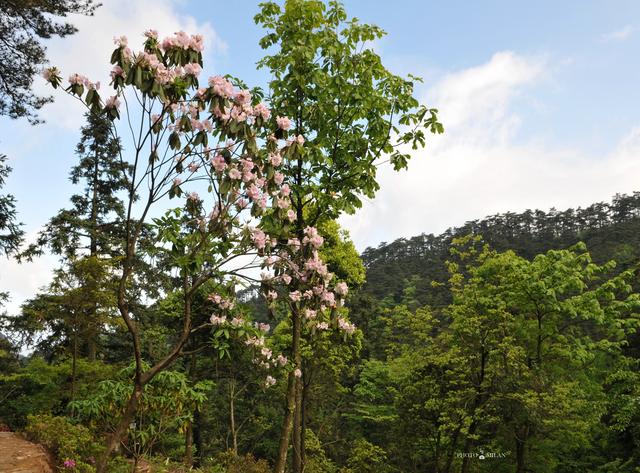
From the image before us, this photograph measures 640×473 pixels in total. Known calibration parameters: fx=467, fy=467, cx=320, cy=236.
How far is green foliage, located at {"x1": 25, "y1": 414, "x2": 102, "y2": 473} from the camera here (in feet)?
26.4

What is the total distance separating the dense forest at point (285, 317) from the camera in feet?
12.8

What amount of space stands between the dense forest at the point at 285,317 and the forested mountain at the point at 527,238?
12.5 metres

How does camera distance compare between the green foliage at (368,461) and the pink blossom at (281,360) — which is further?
the green foliage at (368,461)

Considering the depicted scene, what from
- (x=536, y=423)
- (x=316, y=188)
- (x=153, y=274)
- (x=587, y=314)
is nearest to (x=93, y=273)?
(x=153, y=274)

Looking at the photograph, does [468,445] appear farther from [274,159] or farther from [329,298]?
[274,159]

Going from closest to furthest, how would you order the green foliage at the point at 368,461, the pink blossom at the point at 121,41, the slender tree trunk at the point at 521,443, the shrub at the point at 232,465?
the pink blossom at the point at 121,41, the shrub at the point at 232,465, the slender tree trunk at the point at 521,443, the green foliage at the point at 368,461

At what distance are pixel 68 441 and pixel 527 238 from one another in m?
49.4

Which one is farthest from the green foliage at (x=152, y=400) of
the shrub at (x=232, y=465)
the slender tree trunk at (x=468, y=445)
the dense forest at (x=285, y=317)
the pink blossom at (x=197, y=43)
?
the slender tree trunk at (x=468, y=445)

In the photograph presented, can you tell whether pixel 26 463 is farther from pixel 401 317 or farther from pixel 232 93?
pixel 401 317

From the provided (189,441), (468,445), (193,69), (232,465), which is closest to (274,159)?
(193,69)

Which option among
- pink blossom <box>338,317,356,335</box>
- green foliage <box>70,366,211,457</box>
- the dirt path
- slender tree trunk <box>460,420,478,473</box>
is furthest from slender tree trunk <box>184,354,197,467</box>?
pink blossom <box>338,317,356,335</box>

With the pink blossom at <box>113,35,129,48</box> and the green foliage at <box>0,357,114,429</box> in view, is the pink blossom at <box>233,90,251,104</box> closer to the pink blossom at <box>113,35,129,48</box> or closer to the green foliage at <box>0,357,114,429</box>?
the pink blossom at <box>113,35,129,48</box>

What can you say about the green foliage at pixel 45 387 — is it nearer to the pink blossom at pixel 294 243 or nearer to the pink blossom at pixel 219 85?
the pink blossom at pixel 294 243

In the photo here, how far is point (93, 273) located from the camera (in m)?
11.7
